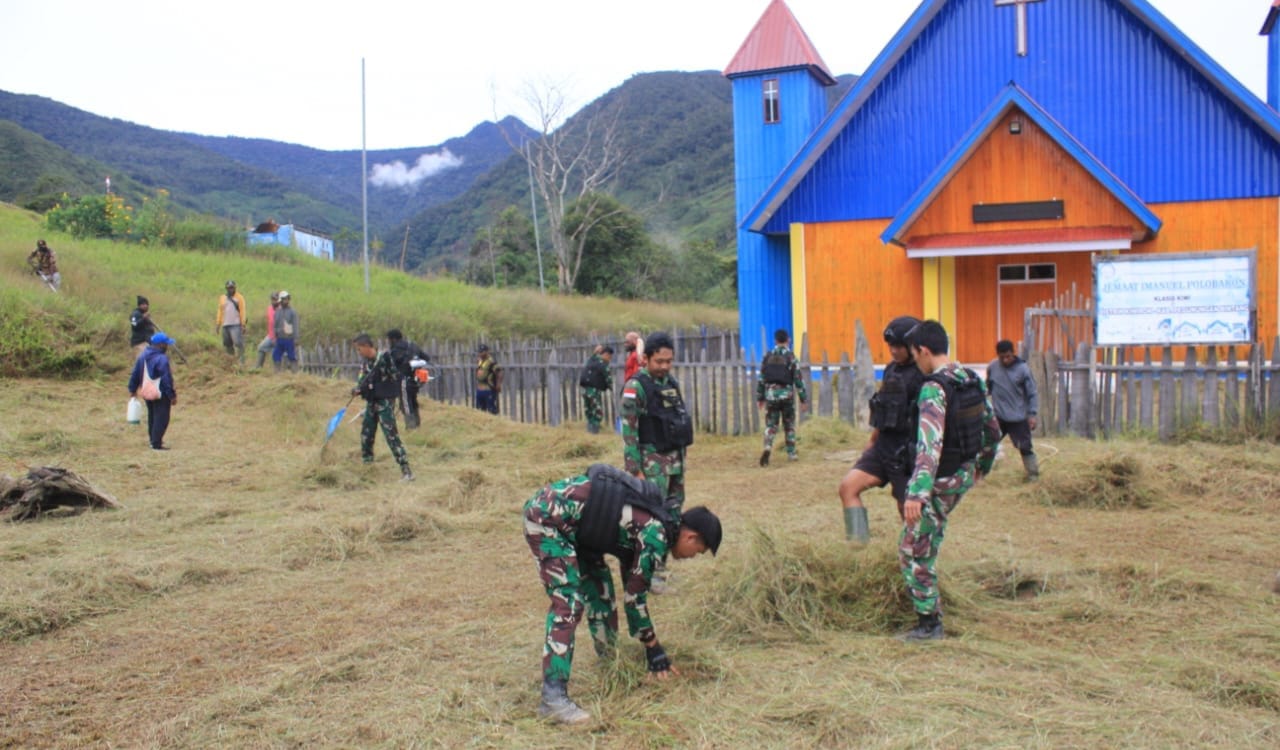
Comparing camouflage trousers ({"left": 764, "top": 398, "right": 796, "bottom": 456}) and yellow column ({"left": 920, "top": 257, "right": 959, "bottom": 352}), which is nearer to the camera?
camouflage trousers ({"left": 764, "top": 398, "right": 796, "bottom": 456})

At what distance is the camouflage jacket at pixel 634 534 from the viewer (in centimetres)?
438

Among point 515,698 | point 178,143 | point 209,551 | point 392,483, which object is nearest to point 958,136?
point 392,483

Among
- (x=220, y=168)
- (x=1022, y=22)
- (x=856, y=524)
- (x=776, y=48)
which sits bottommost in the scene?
(x=856, y=524)

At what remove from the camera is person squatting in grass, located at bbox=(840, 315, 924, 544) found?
620 centimetres

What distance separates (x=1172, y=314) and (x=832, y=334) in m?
7.68

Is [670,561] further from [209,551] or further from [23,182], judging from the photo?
[23,182]

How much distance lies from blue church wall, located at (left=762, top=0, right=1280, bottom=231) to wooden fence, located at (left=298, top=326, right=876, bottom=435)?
4.27m

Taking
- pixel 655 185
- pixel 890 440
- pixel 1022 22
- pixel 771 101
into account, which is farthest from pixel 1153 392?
pixel 655 185

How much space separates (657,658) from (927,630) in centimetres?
156

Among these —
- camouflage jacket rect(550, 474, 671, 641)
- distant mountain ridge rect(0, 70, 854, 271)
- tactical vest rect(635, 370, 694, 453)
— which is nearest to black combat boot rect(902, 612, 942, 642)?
camouflage jacket rect(550, 474, 671, 641)

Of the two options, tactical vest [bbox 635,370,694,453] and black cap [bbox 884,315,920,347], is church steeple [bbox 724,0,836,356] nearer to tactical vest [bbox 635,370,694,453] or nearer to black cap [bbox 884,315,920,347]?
tactical vest [bbox 635,370,694,453]

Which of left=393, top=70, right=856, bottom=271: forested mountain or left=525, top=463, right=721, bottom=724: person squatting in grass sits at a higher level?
left=393, top=70, right=856, bottom=271: forested mountain

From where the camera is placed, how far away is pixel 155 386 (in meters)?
12.9

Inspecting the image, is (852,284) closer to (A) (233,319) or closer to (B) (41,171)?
(A) (233,319)
